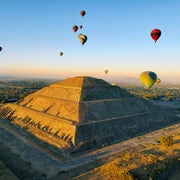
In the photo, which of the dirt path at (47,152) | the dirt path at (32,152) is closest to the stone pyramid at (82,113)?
the dirt path at (47,152)

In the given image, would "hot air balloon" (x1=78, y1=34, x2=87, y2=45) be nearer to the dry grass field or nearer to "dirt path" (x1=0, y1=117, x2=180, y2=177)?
"dirt path" (x1=0, y1=117, x2=180, y2=177)

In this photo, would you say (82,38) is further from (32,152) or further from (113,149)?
(32,152)

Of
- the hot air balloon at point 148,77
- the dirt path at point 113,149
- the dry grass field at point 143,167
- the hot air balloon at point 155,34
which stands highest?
the hot air balloon at point 155,34

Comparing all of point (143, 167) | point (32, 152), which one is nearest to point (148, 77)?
point (143, 167)

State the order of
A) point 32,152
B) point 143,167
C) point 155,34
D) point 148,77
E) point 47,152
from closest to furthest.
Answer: point 143,167 → point 32,152 → point 47,152 → point 155,34 → point 148,77

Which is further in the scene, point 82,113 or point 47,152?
point 82,113

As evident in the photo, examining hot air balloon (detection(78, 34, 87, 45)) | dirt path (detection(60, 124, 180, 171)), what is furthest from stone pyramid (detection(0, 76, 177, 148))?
hot air balloon (detection(78, 34, 87, 45))

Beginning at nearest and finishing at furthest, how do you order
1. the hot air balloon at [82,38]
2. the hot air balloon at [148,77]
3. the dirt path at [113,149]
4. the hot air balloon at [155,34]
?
the dirt path at [113,149]
the hot air balloon at [155,34]
the hot air balloon at [148,77]
the hot air balloon at [82,38]

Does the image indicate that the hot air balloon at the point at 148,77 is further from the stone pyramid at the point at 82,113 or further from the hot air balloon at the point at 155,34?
the stone pyramid at the point at 82,113
